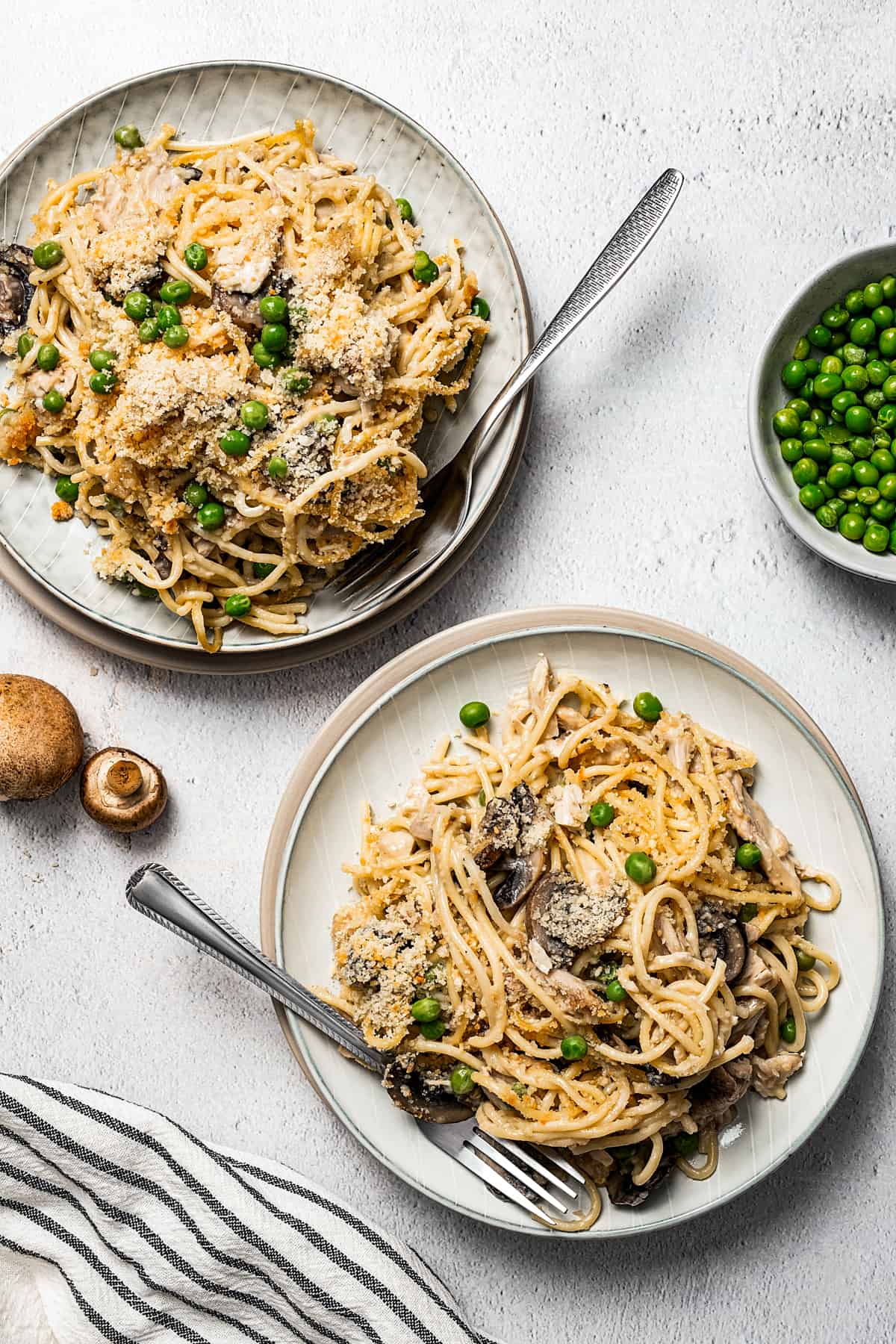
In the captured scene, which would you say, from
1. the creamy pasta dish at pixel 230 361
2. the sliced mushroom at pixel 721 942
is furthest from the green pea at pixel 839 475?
the sliced mushroom at pixel 721 942

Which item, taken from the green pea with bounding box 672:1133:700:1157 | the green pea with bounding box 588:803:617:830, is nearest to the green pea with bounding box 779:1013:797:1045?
the green pea with bounding box 672:1133:700:1157

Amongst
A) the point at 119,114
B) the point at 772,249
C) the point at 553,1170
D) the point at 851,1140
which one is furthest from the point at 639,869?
the point at 119,114

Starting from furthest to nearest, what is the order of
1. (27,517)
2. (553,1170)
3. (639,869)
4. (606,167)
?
(606,167) < (27,517) < (553,1170) < (639,869)

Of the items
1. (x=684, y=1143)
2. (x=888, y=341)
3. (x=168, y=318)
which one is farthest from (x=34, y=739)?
(x=888, y=341)

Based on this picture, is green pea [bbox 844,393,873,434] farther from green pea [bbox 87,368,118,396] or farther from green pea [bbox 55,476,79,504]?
green pea [bbox 55,476,79,504]

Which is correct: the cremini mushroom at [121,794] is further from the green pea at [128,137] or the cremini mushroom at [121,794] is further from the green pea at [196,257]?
the green pea at [128,137]

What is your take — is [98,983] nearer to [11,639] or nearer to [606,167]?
[11,639]
